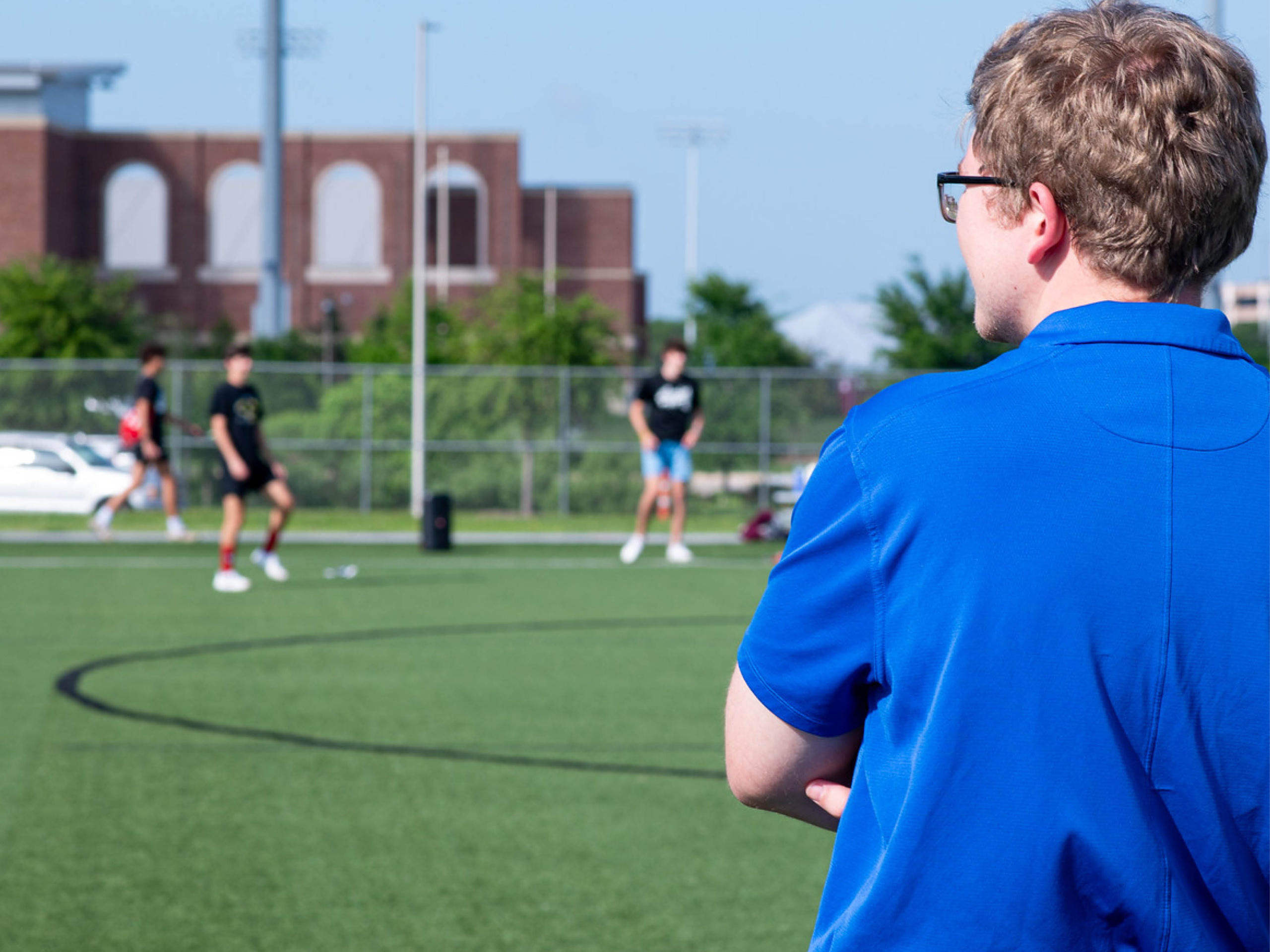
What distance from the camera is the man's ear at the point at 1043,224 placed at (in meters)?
1.45

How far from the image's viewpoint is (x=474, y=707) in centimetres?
748

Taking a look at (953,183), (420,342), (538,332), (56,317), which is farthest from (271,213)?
(953,183)

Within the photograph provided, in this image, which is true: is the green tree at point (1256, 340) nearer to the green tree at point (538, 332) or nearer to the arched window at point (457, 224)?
the green tree at point (538, 332)

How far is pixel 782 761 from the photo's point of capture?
4.96 feet

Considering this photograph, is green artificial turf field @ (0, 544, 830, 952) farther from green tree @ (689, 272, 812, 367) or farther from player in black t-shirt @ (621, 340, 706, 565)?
green tree @ (689, 272, 812, 367)

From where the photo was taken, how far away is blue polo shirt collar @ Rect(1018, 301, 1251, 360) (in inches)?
55.3

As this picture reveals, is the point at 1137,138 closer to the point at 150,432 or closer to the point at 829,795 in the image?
the point at 829,795

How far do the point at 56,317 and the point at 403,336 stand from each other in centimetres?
988

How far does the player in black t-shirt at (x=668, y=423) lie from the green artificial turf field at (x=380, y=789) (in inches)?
178

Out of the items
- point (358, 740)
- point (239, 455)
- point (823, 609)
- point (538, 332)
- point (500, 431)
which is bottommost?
point (358, 740)

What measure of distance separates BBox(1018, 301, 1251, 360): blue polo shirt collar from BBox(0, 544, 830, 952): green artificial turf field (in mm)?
2923

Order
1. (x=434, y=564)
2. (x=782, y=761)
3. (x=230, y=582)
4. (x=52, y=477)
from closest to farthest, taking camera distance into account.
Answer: (x=782, y=761) < (x=230, y=582) < (x=434, y=564) < (x=52, y=477)

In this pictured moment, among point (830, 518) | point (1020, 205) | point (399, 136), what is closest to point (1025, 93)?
point (1020, 205)

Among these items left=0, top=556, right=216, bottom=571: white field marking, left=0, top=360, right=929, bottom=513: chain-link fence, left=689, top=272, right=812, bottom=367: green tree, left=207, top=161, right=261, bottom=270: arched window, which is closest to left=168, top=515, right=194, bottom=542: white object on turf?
left=0, top=556, right=216, bottom=571: white field marking
